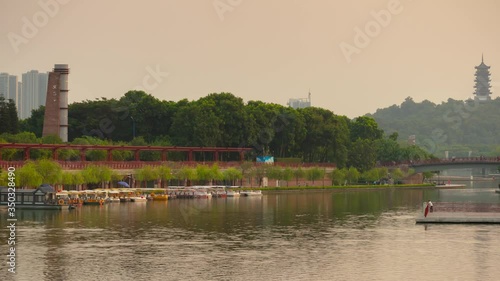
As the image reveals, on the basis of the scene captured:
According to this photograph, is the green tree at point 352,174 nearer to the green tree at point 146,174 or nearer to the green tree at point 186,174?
the green tree at point 186,174

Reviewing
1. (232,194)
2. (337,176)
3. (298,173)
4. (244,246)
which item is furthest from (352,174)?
(244,246)

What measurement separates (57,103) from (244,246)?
100 m

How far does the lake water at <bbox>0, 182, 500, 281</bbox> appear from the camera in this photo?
178 feet

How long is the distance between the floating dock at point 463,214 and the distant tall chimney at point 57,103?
288 ft

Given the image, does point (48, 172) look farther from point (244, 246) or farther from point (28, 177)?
point (244, 246)

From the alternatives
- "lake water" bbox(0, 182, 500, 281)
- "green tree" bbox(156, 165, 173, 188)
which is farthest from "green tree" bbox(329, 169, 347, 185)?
"lake water" bbox(0, 182, 500, 281)

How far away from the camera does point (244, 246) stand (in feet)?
219

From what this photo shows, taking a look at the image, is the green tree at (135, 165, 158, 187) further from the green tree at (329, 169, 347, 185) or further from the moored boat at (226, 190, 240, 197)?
the green tree at (329, 169, 347, 185)

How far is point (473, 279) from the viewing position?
52312 millimetres

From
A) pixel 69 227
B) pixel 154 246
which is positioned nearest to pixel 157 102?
pixel 69 227

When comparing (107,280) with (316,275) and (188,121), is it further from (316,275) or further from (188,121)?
(188,121)

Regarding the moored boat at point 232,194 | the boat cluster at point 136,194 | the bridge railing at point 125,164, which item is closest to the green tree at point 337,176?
the bridge railing at point 125,164

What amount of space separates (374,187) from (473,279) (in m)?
142

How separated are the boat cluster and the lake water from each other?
10.9 meters
